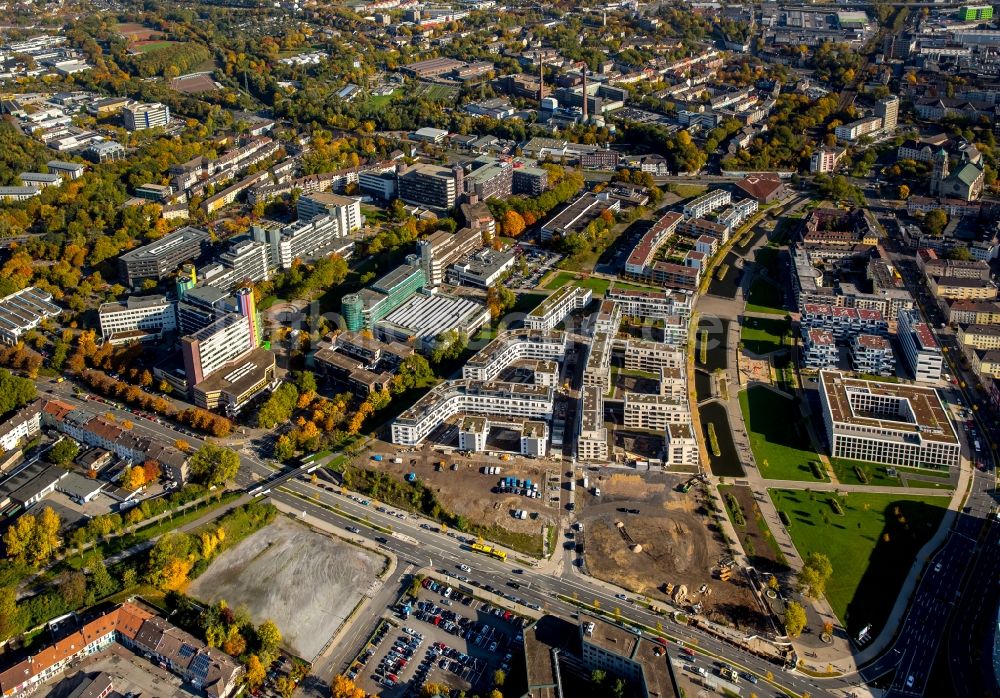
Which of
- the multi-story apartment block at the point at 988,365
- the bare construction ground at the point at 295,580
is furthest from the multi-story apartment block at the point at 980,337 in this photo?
the bare construction ground at the point at 295,580

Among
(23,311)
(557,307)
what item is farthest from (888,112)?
(23,311)

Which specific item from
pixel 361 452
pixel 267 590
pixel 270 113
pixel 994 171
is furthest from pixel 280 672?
pixel 270 113

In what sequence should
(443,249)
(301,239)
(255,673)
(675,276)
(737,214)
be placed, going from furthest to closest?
(737,214) < (301,239) < (443,249) < (675,276) < (255,673)

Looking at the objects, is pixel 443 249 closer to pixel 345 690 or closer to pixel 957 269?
pixel 957 269

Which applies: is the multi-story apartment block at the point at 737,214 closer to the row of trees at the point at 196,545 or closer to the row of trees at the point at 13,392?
the row of trees at the point at 196,545

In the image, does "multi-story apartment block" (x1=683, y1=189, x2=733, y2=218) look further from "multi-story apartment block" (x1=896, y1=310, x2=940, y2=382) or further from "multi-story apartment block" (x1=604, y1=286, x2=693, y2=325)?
"multi-story apartment block" (x1=896, y1=310, x2=940, y2=382)

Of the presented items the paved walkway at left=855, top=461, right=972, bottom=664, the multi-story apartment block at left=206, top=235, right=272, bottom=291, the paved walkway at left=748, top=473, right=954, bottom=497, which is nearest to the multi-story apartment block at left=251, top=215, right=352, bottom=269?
the multi-story apartment block at left=206, top=235, right=272, bottom=291

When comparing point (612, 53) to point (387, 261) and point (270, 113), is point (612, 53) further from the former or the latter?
point (387, 261)
